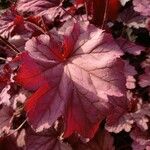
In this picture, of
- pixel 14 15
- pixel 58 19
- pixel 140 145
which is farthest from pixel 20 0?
pixel 140 145

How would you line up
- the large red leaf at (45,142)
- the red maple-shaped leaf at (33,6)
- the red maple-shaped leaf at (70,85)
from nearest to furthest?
the red maple-shaped leaf at (70,85) → the large red leaf at (45,142) → the red maple-shaped leaf at (33,6)

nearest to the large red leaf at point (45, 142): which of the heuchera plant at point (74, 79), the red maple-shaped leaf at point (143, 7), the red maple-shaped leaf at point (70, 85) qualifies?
the heuchera plant at point (74, 79)

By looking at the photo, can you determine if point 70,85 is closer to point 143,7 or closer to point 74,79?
point 74,79

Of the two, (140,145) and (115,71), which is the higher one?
(115,71)

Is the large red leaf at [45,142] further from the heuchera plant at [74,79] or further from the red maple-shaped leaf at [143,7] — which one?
the red maple-shaped leaf at [143,7]

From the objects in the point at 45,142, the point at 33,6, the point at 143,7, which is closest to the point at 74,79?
the point at 45,142

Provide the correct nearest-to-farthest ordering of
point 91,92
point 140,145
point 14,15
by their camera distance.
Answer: point 91,92 < point 140,145 < point 14,15

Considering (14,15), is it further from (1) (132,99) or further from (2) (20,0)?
(1) (132,99)
